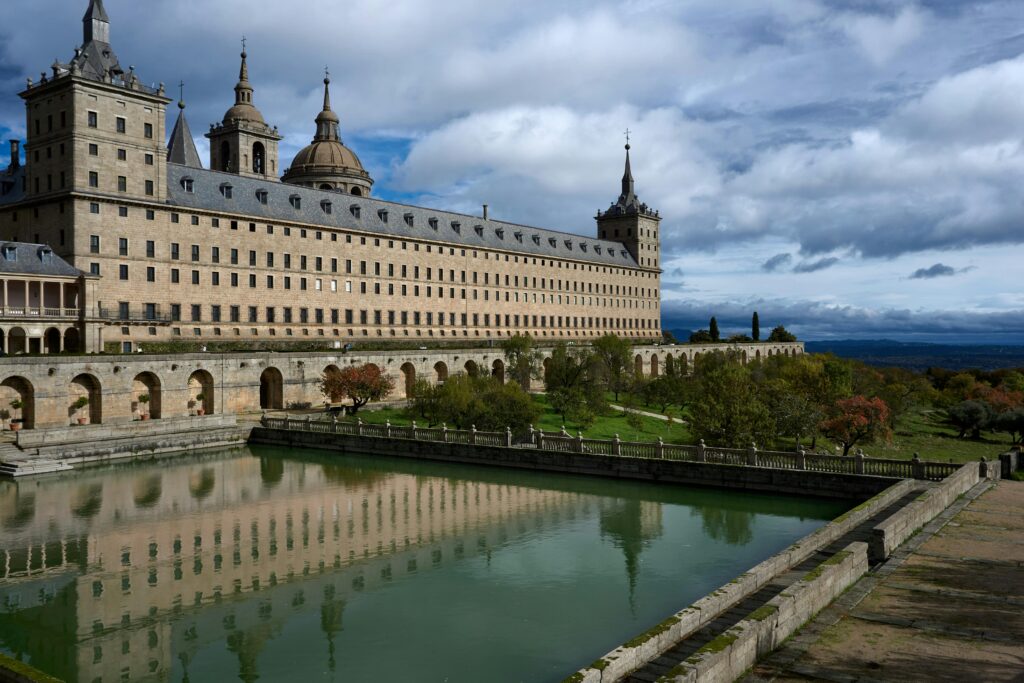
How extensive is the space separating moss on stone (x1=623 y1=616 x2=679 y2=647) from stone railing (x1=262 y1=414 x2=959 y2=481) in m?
17.9

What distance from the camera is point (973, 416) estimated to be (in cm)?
5938

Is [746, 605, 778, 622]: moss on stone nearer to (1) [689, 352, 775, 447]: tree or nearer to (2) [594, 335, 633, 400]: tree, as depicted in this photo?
(1) [689, 352, 775, 447]: tree

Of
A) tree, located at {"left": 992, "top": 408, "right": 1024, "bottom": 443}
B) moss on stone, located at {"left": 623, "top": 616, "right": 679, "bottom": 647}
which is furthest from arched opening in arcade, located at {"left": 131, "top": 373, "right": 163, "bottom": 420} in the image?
tree, located at {"left": 992, "top": 408, "right": 1024, "bottom": 443}

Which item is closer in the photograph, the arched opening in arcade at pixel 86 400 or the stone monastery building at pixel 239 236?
the arched opening in arcade at pixel 86 400

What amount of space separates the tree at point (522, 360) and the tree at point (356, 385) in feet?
42.5

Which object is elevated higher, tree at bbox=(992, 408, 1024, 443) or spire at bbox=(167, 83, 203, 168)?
spire at bbox=(167, 83, 203, 168)

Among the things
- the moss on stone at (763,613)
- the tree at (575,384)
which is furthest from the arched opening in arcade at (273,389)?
the moss on stone at (763,613)

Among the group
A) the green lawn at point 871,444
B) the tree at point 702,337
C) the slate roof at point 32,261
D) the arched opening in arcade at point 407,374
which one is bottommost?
the green lawn at point 871,444

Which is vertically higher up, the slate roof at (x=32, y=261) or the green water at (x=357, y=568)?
the slate roof at (x=32, y=261)

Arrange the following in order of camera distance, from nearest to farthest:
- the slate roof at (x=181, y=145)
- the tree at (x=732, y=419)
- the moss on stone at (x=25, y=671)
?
the moss on stone at (x=25, y=671) < the tree at (x=732, y=419) < the slate roof at (x=181, y=145)

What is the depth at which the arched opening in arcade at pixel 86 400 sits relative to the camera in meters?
44.6

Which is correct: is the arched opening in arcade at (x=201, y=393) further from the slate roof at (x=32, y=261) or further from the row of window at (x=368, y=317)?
the slate roof at (x=32, y=261)

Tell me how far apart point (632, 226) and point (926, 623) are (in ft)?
341

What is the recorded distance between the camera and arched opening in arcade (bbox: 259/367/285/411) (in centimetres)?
5519
